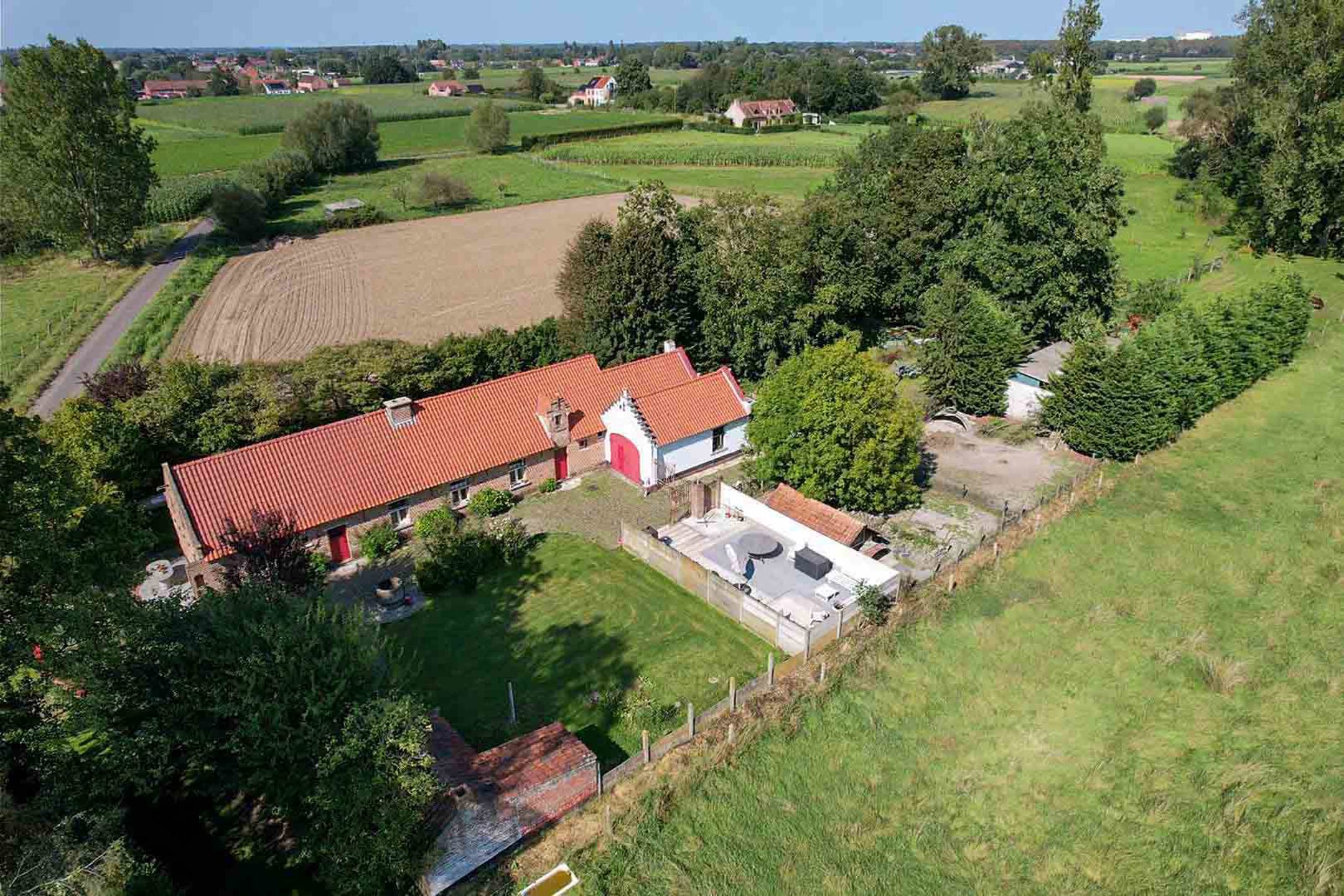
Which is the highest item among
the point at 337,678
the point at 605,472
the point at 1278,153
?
the point at 1278,153

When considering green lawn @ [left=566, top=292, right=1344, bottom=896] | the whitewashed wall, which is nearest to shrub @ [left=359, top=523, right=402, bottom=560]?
the whitewashed wall

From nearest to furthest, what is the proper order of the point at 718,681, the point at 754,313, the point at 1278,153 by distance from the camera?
the point at 718,681
the point at 754,313
the point at 1278,153

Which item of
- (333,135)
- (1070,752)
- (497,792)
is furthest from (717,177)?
(497,792)

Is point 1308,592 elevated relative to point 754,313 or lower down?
lower down

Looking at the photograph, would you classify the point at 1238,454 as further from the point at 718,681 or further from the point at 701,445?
the point at 718,681

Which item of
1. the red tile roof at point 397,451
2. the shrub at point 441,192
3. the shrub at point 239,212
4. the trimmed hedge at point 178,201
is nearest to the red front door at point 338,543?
the red tile roof at point 397,451

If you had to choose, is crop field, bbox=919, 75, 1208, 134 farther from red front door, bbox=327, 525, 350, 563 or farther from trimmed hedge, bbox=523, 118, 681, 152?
red front door, bbox=327, 525, 350, 563

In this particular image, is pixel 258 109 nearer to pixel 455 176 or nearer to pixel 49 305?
pixel 455 176

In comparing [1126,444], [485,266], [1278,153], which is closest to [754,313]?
[1126,444]
